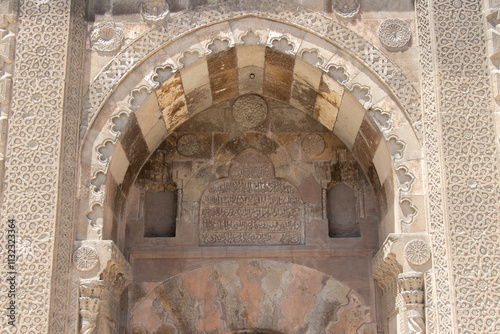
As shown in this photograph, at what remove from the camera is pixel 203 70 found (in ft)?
19.4

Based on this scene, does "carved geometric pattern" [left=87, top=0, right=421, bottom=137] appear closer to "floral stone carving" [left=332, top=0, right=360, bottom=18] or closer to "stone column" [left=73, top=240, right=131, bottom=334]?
"floral stone carving" [left=332, top=0, right=360, bottom=18]

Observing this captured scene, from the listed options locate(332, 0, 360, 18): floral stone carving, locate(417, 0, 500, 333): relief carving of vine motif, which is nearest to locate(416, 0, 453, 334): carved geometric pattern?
locate(417, 0, 500, 333): relief carving of vine motif

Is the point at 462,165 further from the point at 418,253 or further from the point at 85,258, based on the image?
the point at 85,258

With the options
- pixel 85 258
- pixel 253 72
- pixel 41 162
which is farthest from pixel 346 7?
pixel 85 258

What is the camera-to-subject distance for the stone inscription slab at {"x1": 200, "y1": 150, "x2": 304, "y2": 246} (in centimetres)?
645

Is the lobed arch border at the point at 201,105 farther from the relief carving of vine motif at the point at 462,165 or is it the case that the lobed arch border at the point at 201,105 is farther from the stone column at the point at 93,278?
the relief carving of vine motif at the point at 462,165

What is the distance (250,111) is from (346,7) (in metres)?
1.54

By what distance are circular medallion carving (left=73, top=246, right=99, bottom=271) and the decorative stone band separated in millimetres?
400

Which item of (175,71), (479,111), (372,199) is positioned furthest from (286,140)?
(479,111)

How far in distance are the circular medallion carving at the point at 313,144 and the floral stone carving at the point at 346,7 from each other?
1.43m

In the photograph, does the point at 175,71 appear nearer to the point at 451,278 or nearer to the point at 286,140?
the point at 286,140

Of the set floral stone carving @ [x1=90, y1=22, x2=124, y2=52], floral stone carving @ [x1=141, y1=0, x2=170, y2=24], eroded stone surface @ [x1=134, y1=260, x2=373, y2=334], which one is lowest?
eroded stone surface @ [x1=134, y1=260, x2=373, y2=334]

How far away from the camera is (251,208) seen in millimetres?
6531

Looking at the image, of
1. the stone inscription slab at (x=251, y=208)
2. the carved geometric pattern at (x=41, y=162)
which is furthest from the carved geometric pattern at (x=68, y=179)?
the stone inscription slab at (x=251, y=208)
